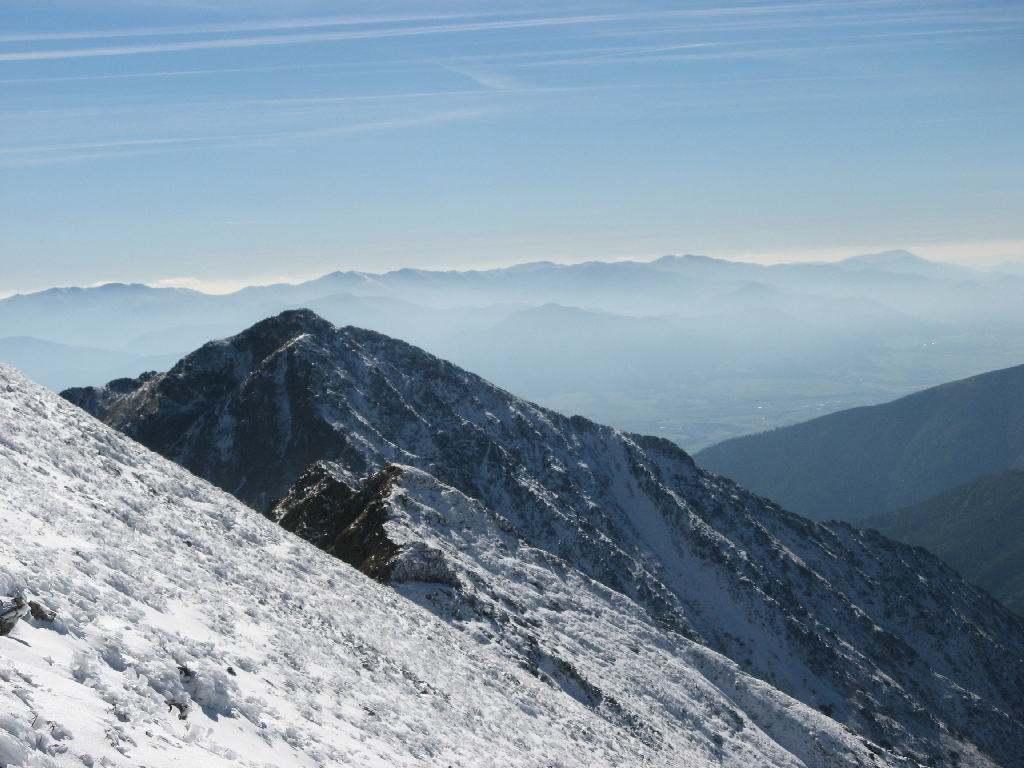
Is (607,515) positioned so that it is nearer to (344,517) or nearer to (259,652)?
(344,517)

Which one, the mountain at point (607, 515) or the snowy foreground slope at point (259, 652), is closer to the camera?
the snowy foreground slope at point (259, 652)

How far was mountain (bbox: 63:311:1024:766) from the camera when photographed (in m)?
77.1

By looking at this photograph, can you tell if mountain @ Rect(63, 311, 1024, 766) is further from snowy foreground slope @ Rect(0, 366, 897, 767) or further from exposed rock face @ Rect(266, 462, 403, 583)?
snowy foreground slope @ Rect(0, 366, 897, 767)

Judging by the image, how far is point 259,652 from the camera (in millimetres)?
19891

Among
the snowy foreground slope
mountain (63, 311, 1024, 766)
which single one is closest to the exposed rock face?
mountain (63, 311, 1024, 766)

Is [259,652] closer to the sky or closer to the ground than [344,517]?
closer to the sky

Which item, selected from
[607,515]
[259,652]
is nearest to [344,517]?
[259,652]

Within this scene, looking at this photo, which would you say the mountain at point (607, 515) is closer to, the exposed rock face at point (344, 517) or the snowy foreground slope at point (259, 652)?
the exposed rock face at point (344, 517)

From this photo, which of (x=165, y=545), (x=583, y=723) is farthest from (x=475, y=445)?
(x=165, y=545)

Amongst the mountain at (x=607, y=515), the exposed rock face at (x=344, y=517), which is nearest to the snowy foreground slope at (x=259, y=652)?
the exposed rock face at (x=344, y=517)

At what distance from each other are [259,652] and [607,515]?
8514cm

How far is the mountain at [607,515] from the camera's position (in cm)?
7706

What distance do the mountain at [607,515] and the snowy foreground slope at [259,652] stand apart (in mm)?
9402

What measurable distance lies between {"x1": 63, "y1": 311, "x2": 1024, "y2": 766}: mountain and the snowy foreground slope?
940 cm
